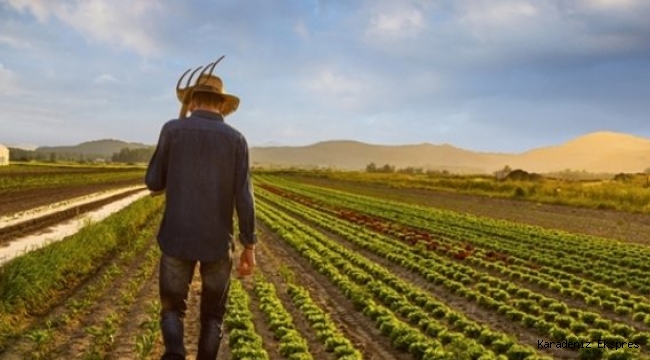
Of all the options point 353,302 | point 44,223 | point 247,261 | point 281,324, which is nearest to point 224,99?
point 247,261

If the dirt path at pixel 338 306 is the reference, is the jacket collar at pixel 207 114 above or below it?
above

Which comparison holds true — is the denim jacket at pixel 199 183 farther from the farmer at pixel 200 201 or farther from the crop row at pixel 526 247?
the crop row at pixel 526 247

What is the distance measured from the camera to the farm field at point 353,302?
739 cm

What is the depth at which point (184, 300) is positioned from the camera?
4.83 meters

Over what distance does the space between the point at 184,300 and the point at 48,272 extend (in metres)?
6.15

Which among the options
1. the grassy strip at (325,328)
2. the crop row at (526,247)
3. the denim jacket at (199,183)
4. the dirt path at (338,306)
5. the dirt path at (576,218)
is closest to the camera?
the denim jacket at (199,183)

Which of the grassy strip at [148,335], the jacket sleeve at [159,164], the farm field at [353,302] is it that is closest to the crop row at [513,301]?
the farm field at [353,302]

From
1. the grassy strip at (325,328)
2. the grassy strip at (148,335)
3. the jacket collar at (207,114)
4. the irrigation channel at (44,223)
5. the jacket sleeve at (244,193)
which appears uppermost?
the jacket collar at (207,114)

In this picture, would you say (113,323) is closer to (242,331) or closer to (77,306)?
(77,306)

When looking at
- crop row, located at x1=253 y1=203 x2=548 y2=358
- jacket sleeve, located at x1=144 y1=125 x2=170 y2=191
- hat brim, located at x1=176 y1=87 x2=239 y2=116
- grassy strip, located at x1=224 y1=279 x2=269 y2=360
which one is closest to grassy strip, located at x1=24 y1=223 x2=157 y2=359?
grassy strip, located at x1=224 y1=279 x2=269 y2=360

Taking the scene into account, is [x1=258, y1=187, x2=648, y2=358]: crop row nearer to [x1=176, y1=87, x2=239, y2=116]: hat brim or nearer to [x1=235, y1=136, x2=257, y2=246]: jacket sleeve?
[x1=235, y1=136, x2=257, y2=246]: jacket sleeve

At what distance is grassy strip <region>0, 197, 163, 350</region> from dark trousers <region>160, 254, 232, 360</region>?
131 inches

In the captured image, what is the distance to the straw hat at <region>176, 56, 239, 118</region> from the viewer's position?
4824 millimetres

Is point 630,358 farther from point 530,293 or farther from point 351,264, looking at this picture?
point 351,264
